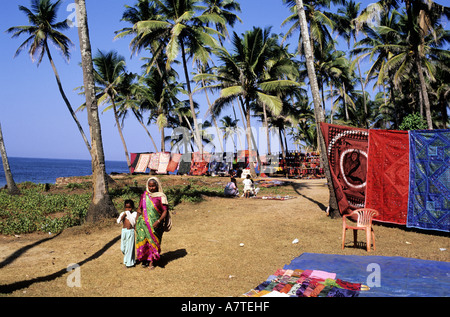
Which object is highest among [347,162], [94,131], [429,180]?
[94,131]

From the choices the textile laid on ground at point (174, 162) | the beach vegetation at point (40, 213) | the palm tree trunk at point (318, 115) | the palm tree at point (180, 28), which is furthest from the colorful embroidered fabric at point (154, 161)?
the palm tree trunk at point (318, 115)

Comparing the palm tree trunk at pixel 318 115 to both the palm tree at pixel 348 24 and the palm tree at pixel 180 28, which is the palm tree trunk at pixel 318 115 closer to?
the palm tree at pixel 180 28

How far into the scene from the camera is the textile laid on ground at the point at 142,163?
31.1 metres

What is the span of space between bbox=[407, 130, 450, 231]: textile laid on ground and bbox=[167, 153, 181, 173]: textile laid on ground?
22.9m

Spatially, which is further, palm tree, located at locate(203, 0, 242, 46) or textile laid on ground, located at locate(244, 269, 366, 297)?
palm tree, located at locate(203, 0, 242, 46)

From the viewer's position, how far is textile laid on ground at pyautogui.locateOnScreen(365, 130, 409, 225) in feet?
26.2

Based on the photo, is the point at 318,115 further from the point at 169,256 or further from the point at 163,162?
the point at 163,162

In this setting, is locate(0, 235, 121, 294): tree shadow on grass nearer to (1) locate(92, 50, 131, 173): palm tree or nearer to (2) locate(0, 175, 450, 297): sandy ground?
(2) locate(0, 175, 450, 297): sandy ground

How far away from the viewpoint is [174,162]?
95.7 feet

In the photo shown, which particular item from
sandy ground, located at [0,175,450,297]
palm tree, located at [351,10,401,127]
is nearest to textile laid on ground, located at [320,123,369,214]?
sandy ground, located at [0,175,450,297]

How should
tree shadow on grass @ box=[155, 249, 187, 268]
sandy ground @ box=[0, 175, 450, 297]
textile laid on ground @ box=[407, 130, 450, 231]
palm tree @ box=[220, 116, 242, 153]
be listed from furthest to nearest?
palm tree @ box=[220, 116, 242, 153], textile laid on ground @ box=[407, 130, 450, 231], tree shadow on grass @ box=[155, 249, 187, 268], sandy ground @ box=[0, 175, 450, 297]

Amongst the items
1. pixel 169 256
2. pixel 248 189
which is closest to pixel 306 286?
pixel 169 256

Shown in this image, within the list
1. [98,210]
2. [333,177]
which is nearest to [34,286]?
[98,210]

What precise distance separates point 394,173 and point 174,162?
22924 mm
